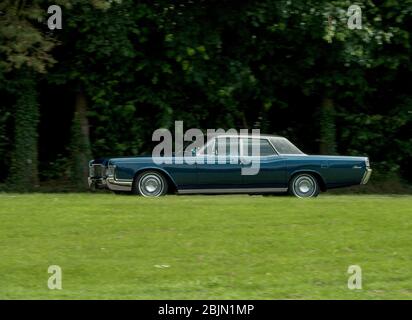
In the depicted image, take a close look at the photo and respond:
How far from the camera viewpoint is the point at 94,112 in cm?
2283

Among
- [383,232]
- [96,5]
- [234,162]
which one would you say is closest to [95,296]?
[383,232]

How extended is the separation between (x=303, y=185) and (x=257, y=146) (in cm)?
132

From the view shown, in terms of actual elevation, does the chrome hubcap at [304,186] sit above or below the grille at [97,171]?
below

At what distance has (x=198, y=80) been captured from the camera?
22141 mm

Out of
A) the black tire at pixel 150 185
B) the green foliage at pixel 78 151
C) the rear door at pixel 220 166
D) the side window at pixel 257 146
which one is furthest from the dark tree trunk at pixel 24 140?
the side window at pixel 257 146

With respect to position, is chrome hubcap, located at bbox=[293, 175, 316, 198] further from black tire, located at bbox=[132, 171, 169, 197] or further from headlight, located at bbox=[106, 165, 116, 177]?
headlight, located at bbox=[106, 165, 116, 177]

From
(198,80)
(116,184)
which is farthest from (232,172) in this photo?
(198,80)

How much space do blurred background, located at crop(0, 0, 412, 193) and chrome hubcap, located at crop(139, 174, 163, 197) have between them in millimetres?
4177

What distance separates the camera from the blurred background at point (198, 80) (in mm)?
21531

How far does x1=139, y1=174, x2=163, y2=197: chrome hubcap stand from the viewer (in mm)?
18156

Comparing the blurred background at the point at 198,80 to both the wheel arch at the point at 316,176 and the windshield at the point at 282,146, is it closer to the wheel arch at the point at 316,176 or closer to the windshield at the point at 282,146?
the windshield at the point at 282,146

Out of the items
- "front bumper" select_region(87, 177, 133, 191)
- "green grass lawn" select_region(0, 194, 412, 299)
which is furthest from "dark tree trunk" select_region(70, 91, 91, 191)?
"green grass lawn" select_region(0, 194, 412, 299)

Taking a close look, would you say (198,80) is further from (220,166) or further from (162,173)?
(162,173)

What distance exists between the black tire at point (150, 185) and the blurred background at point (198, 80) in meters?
4.13
